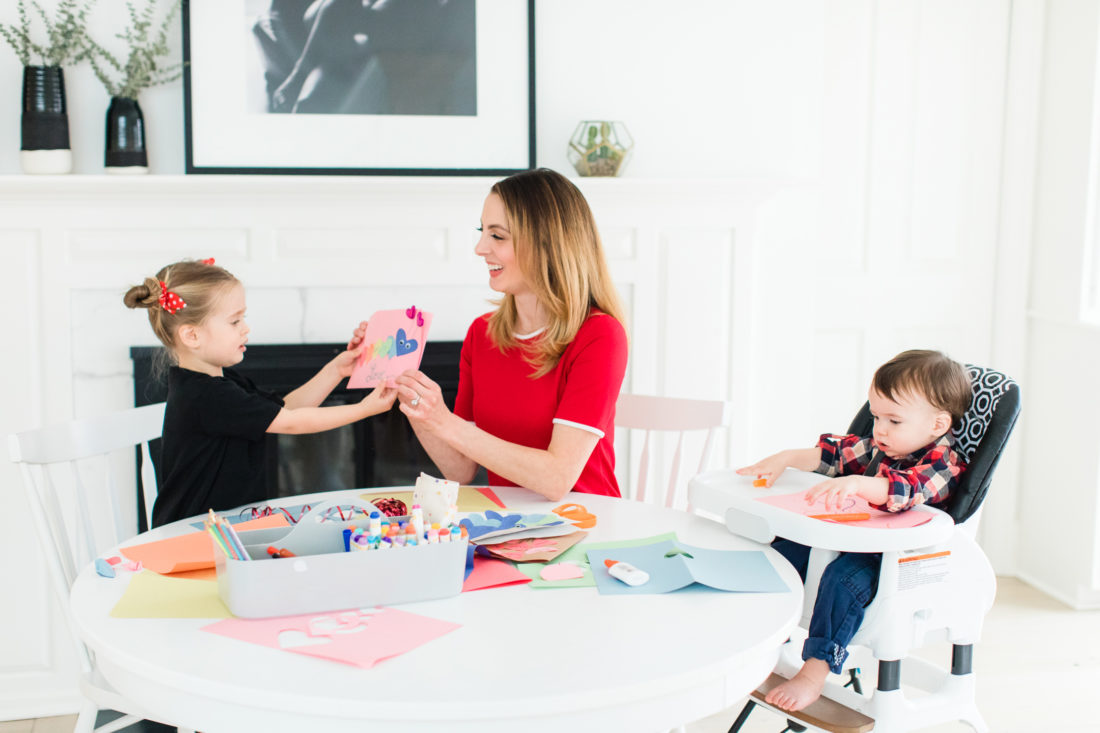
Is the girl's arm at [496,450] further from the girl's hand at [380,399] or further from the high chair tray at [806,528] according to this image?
the high chair tray at [806,528]

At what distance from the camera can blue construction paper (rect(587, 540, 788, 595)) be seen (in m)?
1.32

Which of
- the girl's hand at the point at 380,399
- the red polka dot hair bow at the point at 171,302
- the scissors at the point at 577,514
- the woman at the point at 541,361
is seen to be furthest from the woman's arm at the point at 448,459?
the red polka dot hair bow at the point at 171,302

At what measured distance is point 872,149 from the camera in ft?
11.0

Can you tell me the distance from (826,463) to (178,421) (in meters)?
1.27

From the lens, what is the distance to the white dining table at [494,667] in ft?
3.26

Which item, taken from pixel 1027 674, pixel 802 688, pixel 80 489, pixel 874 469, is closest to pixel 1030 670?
pixel 1027 674

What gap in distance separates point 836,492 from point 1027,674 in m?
1.62

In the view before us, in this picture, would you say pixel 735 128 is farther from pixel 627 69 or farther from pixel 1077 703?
pixel 1077 703

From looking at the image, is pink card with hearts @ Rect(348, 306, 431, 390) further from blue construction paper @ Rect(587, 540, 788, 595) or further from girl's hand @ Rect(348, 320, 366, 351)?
blue construction paper @ Rect(587, 540, 788, 595)

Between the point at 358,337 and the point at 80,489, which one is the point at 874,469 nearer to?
the point at 358,337

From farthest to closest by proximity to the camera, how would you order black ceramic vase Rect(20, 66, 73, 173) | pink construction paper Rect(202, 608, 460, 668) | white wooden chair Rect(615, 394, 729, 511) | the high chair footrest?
black ceramic vase Rect(20, 66, 73, 173)
white wooden chair Rect(615, 394, 729, 511)
the high chair footrest
pink construction paper Rect(202, 608, 460, 668)

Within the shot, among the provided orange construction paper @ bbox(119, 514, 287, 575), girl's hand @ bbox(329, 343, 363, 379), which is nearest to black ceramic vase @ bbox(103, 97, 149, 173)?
girl's hand @ bbox(329, 343, 363, 379)

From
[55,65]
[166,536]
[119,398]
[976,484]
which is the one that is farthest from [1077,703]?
[55,65]

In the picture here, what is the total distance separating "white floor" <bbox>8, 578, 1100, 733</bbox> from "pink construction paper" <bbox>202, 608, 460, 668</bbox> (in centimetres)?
151
